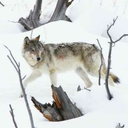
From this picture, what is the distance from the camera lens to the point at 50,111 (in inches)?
141

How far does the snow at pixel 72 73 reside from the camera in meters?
3.43

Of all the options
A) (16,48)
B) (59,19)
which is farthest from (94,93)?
(59,19)

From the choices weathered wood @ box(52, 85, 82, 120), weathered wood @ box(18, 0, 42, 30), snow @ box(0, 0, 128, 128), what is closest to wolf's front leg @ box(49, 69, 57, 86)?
snow @ box(0, 0, 128, 128)

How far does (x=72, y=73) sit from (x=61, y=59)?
1.28m

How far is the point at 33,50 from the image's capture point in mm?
6051

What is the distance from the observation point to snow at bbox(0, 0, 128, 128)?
3.43 m

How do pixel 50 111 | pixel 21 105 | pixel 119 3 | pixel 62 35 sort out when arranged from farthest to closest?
pixel 119 3 < pixel 62 35 < pixel 21 105 < pixel 50 111

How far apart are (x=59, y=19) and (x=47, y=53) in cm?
405

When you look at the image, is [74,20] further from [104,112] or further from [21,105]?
[104,112]

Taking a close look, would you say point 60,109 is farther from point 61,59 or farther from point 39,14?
point 39,14

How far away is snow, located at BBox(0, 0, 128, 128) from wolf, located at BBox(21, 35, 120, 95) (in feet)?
1.05

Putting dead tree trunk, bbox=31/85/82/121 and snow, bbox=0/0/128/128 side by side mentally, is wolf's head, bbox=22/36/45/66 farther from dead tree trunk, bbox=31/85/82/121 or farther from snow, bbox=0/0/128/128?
dead tree trunk, bbox=31/85/82/121

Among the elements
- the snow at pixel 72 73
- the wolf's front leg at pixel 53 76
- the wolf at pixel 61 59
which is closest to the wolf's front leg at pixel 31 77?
the wolf at pixel 61 59

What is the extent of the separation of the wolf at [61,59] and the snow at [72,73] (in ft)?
1.05
